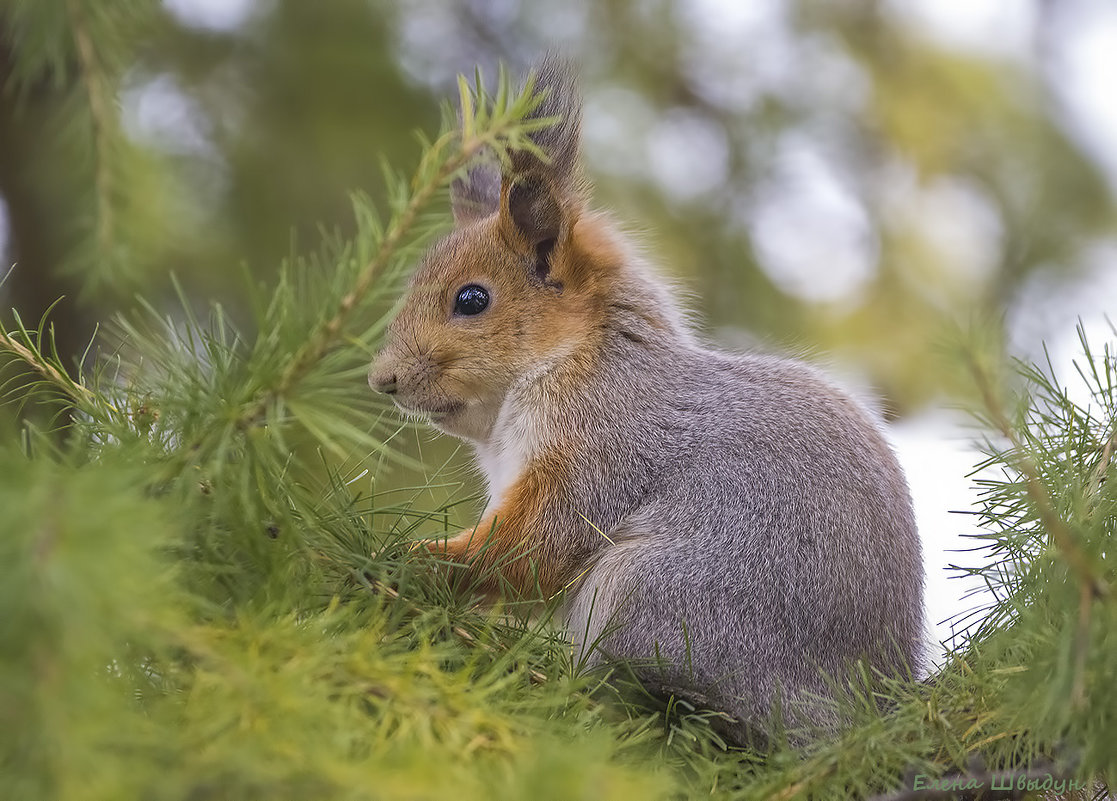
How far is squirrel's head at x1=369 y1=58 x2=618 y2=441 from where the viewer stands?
2.14 m

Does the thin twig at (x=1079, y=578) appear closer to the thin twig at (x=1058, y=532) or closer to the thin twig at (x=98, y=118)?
the thin twig at (x=1058, y=532)

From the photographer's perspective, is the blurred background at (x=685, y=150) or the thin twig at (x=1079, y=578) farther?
the blurred background at (x=685, y=150)

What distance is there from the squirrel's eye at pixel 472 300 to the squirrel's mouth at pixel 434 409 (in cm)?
19

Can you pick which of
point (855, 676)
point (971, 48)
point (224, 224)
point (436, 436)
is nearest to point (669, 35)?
point (971, 48)

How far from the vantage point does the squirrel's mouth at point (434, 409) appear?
84.2 inches

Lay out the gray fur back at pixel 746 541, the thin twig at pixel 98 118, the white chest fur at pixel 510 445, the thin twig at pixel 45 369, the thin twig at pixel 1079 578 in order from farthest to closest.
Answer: the white chest fur at pixel 510 445
the gray fur back at pixel 746 541
the thin twig at pixel 98 118
the thin twig at pixel 45 369
the thin twig at pixel 1079 578

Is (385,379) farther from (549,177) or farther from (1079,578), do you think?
(1079,578)

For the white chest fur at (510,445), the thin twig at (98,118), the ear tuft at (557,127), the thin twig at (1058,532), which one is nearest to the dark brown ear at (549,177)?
the ear tuft at (557,127)

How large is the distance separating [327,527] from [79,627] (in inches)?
22.9

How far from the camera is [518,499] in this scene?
1.97m

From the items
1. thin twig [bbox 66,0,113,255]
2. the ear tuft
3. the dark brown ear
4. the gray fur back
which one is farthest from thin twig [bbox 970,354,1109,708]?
thin twig [bbox 66,0,113,255]

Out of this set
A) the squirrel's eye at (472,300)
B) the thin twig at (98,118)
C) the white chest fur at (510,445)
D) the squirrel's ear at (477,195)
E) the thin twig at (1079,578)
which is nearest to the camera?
the thin twig at (1079,578)

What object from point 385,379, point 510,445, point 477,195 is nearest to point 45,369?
point 385,379

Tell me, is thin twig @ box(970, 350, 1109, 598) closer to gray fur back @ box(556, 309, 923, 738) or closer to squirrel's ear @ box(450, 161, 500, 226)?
gray fur back @ box(556, 309, 923, 738)
